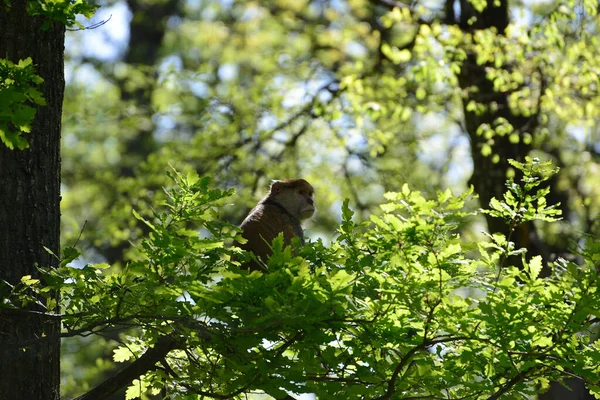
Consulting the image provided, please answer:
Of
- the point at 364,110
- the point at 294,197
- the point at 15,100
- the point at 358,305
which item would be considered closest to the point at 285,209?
the point at 294,197

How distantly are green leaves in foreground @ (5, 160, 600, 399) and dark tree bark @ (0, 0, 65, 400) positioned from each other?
66 cm

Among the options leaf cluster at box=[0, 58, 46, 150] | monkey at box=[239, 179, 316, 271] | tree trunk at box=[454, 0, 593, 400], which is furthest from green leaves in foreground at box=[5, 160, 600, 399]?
tree trunk at box=[454, 0, 593, 400]

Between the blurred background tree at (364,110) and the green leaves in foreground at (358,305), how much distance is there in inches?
55.7

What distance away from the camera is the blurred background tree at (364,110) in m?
8.75

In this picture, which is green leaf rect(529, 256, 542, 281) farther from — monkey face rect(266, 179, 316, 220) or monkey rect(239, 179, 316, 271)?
monkey face rect(266, 179, 316, 220)

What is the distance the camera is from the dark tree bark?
3.80 metres

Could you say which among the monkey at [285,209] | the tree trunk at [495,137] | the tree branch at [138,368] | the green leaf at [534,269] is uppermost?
the tree trunk at [495,137]

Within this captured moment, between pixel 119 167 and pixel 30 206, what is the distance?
1618 cm

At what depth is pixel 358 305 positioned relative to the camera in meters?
3.26

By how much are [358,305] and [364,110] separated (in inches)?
257

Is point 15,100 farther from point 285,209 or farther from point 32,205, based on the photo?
point 285,209

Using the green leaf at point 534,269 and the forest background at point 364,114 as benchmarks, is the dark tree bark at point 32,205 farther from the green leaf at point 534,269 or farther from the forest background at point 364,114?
the green leaf at point 534,269

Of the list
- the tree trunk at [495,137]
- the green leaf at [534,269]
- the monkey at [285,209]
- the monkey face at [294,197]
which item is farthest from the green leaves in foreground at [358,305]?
the tree trunk at [495,137]

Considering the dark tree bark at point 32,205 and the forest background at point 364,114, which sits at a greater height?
the forest background at point 364,114
